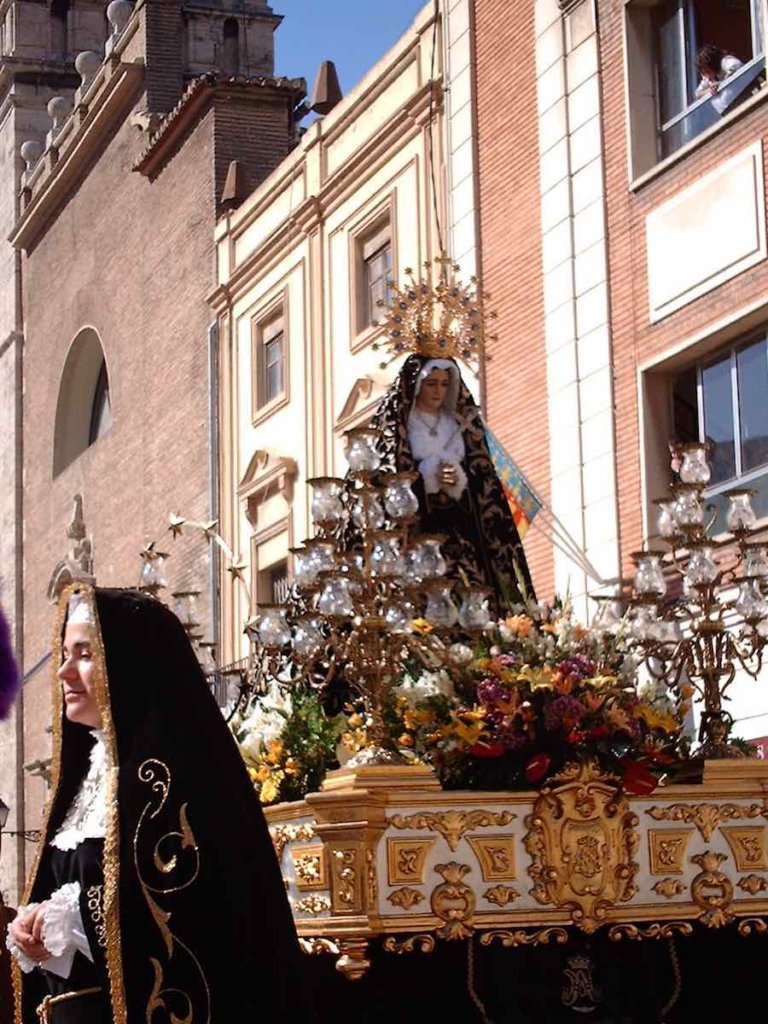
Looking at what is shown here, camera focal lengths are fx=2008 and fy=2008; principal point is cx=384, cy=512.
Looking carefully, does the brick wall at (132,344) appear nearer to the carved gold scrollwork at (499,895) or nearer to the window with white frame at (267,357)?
the window with white frame at (267,357)

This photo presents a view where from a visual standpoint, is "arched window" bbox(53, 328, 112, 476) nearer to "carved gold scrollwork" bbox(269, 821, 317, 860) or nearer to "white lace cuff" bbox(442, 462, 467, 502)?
"white lace cuff" bbox(442, 462, 467, 502)

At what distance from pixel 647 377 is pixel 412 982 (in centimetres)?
879

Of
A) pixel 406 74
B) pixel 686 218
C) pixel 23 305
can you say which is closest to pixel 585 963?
pixel 686 218

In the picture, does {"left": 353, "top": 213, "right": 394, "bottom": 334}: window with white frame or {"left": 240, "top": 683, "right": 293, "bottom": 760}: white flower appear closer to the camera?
{"left": 240, "top": 683, "right": 293, "bottom": 760}: white flower

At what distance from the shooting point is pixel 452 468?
8.66m

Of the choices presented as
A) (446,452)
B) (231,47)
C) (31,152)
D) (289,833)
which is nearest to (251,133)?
(231,47)

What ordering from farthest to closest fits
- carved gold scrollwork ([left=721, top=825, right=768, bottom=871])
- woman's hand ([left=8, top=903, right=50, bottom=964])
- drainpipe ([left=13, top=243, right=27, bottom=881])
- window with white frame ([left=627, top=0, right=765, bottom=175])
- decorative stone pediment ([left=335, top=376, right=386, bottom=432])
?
drainpipe ([left=13, top=243, right=27, bottom=881])
decorative stone pediment ([left=335, top=376, right=386, bottom=432])
window with white frame ([left=627, top=0, right=765, bottom=175])
carved gold scrollwork ([left=721, top=825, right=768, bottom=871])
woman's hand ([left=8, top=903, right=50, bottom=964])

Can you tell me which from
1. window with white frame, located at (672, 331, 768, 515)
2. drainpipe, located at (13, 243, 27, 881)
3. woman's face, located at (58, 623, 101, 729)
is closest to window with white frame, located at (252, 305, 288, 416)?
window with white frame, located at (672, 331, 768, 515)

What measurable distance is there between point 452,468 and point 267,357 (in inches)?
601

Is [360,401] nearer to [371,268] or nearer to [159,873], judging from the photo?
[371,268]

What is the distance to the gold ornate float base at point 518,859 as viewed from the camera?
6727 mm

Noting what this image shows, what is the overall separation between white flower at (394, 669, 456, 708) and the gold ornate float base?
41 centimetres

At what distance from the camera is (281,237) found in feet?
75.1

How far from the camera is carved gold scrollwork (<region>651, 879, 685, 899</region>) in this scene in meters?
7.21
